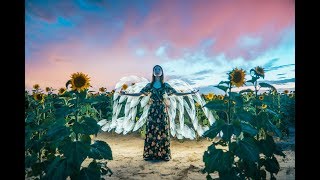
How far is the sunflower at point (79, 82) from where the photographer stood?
2.82m

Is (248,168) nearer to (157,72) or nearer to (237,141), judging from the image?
(237,141)

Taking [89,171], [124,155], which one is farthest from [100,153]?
[124,155]

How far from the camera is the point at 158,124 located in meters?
5.27

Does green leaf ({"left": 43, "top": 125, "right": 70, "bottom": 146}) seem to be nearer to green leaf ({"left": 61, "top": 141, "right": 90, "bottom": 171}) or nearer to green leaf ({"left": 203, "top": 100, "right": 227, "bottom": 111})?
green leaf ({"left": 61, "top": 141, "right": 90, "bottom": 171})

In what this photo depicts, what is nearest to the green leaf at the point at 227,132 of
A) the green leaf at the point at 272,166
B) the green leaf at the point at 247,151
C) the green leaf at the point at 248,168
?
the green leaf at the point at 247,151

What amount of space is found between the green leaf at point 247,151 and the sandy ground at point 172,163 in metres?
1.55

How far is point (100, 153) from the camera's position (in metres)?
2.58

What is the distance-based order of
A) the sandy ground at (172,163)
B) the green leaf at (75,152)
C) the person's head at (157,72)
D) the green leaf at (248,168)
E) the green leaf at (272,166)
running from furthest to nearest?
the person's head at (157,72)
the sandy ground at (172,163)
the green leaf at (272,166)
the green leaf at (248,168)
the green leaf at (75,152)

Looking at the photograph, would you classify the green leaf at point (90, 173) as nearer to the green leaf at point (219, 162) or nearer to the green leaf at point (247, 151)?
the green leaf at point (219, 162)

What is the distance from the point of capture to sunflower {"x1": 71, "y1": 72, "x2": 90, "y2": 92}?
2820mm

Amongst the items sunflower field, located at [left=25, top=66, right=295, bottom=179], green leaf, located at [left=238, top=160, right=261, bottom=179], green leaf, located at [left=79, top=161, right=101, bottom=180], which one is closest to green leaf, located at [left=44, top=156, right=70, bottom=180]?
sunflower field, located at [left=25, top=66, right=295, bottom=179]

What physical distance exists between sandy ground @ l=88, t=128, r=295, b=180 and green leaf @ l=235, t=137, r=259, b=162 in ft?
5.08

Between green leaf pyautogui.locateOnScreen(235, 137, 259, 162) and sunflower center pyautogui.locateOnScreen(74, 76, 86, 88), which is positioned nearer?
green leaf pyautogui.locateOnScreen(235, 137, 259, 162)
